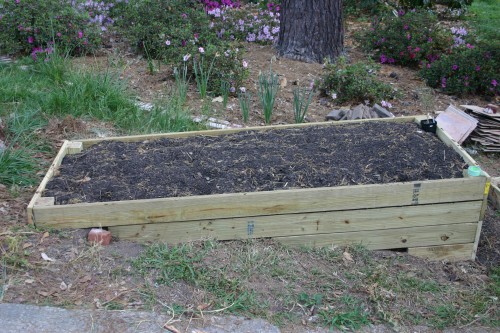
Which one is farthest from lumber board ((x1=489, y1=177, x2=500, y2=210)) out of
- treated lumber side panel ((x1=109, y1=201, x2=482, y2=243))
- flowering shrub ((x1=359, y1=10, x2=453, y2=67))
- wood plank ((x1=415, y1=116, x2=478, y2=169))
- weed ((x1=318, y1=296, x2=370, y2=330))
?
flowering shrub ((x1=359, y1=10, x2=453, y2=67))

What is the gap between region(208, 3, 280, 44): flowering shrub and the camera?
7.81 metres

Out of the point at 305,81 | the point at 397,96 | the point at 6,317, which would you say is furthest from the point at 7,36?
the point at 6,317

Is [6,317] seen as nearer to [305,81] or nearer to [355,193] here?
[355,193]

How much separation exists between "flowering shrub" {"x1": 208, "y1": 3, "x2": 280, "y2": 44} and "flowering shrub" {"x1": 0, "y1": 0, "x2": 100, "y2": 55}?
1.70 metres

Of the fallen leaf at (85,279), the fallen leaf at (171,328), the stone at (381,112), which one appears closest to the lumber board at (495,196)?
the stone at (381,112)

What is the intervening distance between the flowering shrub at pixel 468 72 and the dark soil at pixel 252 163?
2262mm

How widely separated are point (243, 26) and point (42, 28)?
2630 millimetres

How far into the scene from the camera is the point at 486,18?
10391mm

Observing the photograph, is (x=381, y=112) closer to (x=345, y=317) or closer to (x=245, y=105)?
(x=245, y=105)

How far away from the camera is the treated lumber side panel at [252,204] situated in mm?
3477

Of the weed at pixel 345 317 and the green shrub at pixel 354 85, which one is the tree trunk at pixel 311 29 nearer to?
the green shrub at pixel 354 85

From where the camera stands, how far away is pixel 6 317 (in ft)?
9.29

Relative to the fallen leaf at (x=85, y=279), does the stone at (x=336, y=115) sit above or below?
above

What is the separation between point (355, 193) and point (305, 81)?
3.23 meters
